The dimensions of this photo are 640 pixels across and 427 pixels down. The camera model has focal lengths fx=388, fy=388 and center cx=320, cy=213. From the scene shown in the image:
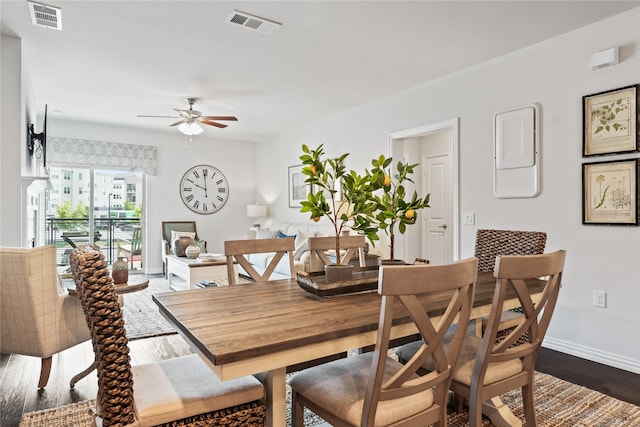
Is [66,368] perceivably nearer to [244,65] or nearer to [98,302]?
[98,302]

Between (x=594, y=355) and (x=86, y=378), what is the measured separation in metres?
3.66

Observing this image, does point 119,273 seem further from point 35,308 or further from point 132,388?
point 132,388

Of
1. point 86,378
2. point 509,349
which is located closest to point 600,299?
point 509,349

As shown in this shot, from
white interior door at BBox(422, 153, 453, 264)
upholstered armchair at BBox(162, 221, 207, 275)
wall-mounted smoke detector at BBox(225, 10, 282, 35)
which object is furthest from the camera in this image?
upholstered armchair at BBox(162, 221, 207, 275)

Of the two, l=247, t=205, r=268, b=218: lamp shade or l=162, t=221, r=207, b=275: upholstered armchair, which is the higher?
l=247, t=205, r=268, b=218: lamp shade

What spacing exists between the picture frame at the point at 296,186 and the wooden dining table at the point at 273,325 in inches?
190

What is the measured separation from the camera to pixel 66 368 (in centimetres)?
277

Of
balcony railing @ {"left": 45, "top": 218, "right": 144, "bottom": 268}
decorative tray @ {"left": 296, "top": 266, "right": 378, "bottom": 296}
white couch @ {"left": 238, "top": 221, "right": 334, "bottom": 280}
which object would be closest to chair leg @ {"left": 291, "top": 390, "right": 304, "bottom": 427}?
decorative tray @ {"left": 296, "top": 266, "right": 378, "bottom": 296}

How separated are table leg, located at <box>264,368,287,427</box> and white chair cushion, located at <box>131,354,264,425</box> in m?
0.05

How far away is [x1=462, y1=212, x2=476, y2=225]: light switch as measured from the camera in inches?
151

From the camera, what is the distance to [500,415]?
6.35ft

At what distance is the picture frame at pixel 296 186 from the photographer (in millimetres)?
6641

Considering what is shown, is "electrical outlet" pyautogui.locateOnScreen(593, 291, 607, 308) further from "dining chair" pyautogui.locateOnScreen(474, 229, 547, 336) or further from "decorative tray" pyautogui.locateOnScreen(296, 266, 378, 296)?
"decorative tray" pyautogui.locateOnScreen(296, 266, 378, 296)

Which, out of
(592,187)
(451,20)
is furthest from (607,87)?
(451,20)
